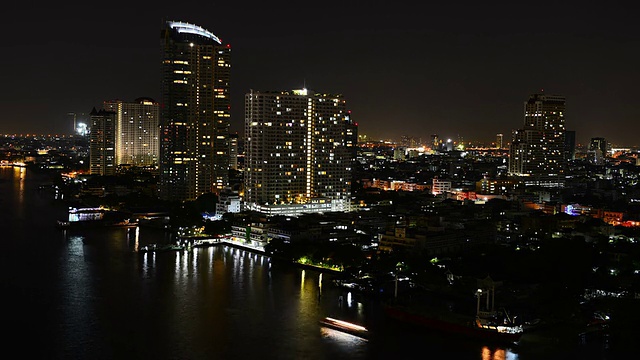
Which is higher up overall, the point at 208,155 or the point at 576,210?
the point at 208,155

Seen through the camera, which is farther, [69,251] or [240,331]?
[69,251]

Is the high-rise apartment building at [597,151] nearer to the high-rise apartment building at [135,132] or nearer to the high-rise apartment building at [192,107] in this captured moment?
the high-rise apartment building at [135,132]

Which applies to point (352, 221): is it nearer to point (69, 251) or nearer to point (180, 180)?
point (69, 251)

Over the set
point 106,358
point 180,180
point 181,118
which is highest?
point 181,118

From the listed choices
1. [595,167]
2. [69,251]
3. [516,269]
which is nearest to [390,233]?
[516,269]

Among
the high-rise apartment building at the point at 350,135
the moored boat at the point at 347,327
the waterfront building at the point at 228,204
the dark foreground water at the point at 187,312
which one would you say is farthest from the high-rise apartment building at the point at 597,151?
the moored boat at the point at 347,327

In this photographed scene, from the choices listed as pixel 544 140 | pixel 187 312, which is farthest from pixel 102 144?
pixel 187 312

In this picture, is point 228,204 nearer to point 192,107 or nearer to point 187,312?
point 192,107
